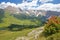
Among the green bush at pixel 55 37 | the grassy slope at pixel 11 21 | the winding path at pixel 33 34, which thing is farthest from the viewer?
the grassy slope at pixel 11 21

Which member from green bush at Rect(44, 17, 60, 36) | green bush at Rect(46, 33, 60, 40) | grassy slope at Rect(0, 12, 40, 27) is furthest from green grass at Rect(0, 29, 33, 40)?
green bush at Rect(46, 33, 60, 40)

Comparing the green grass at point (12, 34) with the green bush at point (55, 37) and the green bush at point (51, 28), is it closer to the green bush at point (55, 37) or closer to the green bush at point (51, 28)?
the green bush at point (51, 28)

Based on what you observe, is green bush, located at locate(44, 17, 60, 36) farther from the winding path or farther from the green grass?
the green grass

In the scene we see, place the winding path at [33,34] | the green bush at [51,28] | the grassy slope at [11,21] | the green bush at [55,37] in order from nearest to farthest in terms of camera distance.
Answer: the green bush at [55,37] → the green bush at [51,28] → the winding path at [33,34] → the grassy slope at [11,21]

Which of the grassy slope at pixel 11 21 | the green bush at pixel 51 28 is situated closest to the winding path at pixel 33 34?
the green bush at pixel 51 28

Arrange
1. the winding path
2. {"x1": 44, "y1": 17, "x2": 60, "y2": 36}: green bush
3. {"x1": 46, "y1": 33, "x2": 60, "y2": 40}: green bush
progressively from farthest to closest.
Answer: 1. the winding path
2. {"x1": 44, "y1": 17, "x2": 60, "y2": 36}: green bush
3. {"x1": 46, "y1": 33, "x2": 60, "y2": 40}: green bush

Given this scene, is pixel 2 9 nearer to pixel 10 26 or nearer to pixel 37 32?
pixel 10 26

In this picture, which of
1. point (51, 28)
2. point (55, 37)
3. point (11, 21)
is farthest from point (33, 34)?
point (11, 21)

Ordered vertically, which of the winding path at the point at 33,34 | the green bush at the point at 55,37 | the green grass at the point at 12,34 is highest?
the green grass at the point at 12,34

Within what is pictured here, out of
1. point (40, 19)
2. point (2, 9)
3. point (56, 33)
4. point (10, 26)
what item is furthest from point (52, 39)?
point (2, 9)

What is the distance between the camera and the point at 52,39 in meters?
7.79

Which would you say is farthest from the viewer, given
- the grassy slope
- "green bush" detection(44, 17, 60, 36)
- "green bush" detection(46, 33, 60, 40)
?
the grassy slope

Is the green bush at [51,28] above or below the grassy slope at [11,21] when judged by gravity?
below

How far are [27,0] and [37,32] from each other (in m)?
1.56
